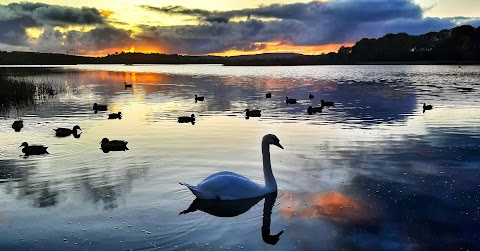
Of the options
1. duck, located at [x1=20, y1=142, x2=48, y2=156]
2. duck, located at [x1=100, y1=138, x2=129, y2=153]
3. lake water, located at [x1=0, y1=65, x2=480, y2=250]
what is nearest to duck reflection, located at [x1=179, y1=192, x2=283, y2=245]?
lake water, located at [x1=0, y1=65, x2=480, y2=250]

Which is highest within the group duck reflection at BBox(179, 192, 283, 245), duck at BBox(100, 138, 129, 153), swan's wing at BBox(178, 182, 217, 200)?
duck at BBox(100, 138, 129, 153)

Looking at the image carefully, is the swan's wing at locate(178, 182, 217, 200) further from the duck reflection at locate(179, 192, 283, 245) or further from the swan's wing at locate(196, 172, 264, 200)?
the duck reflection at locate(179, 192, 283, 245)

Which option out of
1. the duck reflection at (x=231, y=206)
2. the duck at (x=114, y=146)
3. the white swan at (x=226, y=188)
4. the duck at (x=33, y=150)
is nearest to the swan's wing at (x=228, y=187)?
the white swan at (x=226, y=188)

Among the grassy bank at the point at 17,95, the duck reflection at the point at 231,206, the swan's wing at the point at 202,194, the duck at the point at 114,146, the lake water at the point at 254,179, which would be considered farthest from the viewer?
the grassy bank at the point at 17,95

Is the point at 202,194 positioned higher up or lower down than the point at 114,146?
lower down

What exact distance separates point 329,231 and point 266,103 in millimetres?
29303

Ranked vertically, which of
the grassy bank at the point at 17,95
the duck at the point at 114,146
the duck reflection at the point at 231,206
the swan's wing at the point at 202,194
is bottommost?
the duck reflection at the point at 231,206

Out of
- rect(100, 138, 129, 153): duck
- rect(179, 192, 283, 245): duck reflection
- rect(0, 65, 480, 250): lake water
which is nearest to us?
rect(0, 65, 480, 250): lake water

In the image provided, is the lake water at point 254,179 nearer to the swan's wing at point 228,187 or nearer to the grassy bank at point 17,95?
the swan's wing at point 228,187

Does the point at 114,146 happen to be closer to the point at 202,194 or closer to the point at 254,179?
the point at 254,179

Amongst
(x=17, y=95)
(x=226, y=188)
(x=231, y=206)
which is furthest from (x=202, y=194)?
(x=17, y=95)

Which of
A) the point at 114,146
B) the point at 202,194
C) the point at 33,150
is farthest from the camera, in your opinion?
the point at 114,146

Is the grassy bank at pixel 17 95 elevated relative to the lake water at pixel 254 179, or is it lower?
elevated

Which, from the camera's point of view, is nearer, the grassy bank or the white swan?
the white swan
